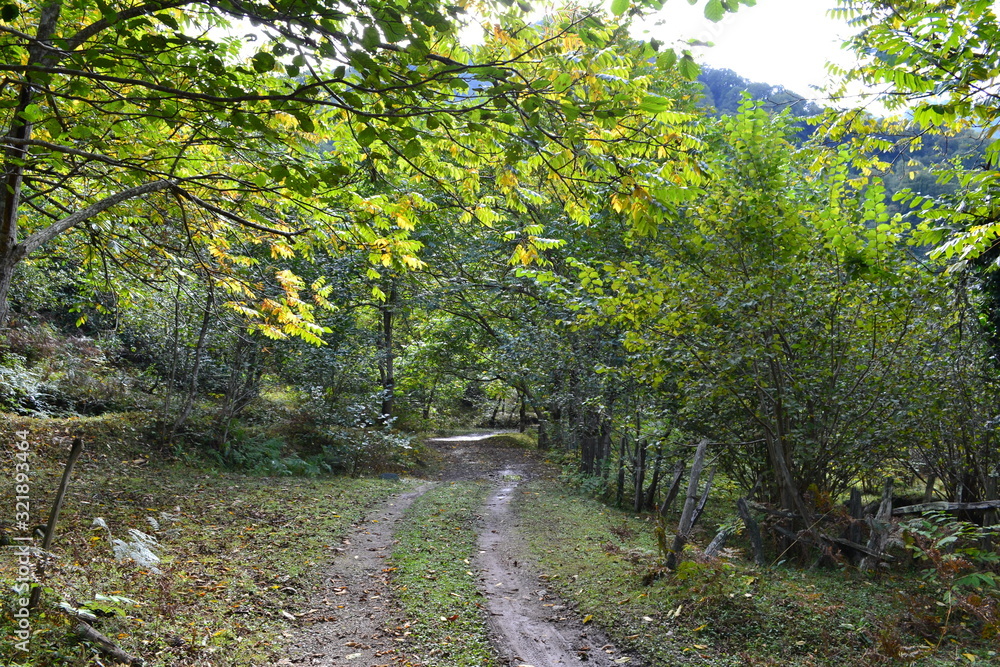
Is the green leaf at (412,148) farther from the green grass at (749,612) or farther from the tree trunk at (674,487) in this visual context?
the tree trunk at (674,487)

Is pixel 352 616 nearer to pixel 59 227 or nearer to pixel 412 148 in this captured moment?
pixel 59 227

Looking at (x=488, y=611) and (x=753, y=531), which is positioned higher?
(x=753, y=531)

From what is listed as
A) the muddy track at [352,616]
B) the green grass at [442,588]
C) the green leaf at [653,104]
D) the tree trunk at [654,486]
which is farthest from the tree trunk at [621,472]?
the green leaf at [653,104]

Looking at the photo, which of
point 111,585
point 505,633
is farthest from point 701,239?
point 111,585

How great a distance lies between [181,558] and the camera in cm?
636

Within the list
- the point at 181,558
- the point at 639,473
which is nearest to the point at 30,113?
the point at 181,558

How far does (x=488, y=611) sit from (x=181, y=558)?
11.3 feet

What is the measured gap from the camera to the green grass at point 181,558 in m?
4.25

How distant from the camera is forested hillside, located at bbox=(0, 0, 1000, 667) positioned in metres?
3.37

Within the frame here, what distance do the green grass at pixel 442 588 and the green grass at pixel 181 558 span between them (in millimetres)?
1087

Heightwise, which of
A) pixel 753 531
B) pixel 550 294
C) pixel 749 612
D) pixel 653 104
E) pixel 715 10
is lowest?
pixel 749 612

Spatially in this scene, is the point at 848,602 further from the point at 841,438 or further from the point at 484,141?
the point at 484,141

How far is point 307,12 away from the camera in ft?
9.69

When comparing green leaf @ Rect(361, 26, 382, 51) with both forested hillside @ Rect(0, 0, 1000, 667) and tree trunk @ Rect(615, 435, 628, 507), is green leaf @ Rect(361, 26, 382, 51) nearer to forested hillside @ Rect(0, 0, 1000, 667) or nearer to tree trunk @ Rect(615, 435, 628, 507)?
forested hillside @ Rect(0, 0, 1000, 667)
